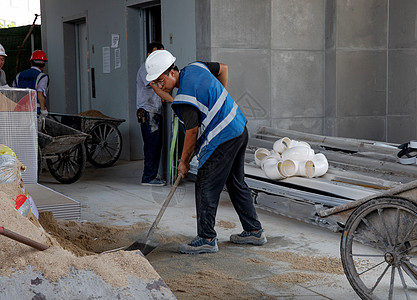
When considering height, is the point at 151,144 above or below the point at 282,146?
below

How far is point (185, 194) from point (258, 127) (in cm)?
162

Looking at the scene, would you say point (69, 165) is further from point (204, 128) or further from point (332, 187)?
point (332, 187)

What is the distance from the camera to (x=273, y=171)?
6578 millimetres

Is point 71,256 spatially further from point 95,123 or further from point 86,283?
point 95,123

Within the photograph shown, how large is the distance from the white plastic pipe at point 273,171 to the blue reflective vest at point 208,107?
1.44m

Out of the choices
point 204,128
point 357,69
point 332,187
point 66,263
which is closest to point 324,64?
point 357,69

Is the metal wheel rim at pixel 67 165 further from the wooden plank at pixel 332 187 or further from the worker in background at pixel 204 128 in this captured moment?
the worker in background at pixel 204 128

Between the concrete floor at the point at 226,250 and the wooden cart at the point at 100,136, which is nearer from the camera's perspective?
the concrete floor at the point at 226,250

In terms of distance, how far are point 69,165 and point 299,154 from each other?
384 cm

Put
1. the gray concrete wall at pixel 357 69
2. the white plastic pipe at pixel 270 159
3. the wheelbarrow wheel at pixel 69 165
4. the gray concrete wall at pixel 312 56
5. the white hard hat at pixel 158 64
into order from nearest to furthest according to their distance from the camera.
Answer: the white hard hat at pixel 158 64, the white plastic pipe at pixel 270 159, the gray concrete wall at pixel 312 56, the wheelbarrow wheel at pixel 69 165, the gray concrete wall at pixel 357 69

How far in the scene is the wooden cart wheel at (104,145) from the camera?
10.2 metres

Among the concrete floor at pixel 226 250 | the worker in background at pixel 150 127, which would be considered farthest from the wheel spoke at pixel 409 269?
the worker in background at pixel 150 127

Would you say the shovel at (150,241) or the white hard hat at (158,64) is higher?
the white hard hat at (158,64)

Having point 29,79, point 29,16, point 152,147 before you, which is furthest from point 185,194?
point 29,16
